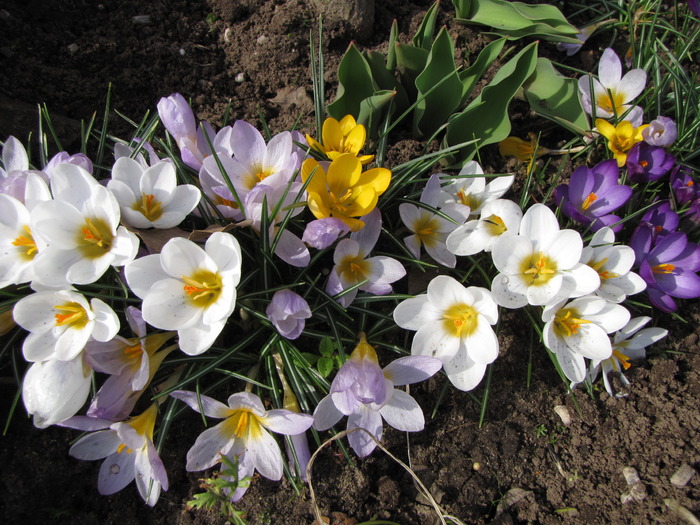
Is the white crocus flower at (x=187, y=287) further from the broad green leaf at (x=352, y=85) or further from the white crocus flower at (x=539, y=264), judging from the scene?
the broad green leaf at (x=352, y=85)

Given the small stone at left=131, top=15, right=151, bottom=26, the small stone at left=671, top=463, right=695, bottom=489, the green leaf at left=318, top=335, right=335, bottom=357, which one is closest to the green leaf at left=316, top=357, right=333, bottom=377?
the green leaf at left=318, top=335, right=335, bottom=357

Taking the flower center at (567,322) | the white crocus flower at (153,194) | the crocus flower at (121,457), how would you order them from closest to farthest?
the white crocus flower at (153,194), the crocus flower at (121,457), the flower center at (567,322)

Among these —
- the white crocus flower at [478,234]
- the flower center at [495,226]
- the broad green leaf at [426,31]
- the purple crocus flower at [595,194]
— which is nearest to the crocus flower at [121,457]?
the white crocus flower at [478,234]

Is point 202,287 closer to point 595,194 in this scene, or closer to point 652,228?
point 595,194

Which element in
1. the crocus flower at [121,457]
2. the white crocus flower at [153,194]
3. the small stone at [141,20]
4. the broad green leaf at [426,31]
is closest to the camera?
the white crocus flower at [153,194]

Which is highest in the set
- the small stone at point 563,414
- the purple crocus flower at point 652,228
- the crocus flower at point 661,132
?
the crocus flower at point 661,132

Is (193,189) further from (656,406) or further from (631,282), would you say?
(656,406)

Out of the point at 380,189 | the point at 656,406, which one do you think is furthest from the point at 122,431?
the point at 656,406

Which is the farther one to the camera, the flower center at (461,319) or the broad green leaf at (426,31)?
the broad green leaf at (426,31)
